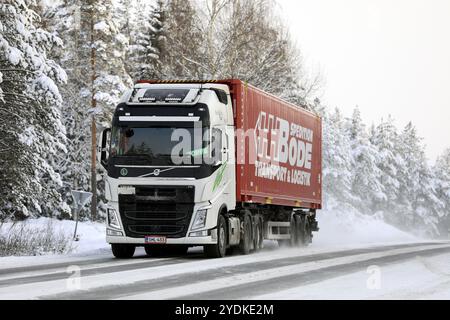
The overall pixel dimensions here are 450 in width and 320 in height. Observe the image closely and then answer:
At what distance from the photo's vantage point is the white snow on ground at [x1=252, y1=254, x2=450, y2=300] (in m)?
11.5

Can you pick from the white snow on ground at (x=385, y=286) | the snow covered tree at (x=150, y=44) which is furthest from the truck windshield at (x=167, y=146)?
the snow covered tree at (x=150, y=44)

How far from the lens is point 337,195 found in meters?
85.4

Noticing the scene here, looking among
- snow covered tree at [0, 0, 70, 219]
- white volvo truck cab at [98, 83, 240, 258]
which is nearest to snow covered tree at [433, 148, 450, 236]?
snow covered tree at [0, 0, 70, 219]

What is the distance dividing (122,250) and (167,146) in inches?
106

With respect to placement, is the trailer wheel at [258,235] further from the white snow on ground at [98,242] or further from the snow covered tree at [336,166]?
the snow covered tree at [336,166]

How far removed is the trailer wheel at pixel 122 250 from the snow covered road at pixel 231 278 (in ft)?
0.81

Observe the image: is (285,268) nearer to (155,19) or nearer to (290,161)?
(290,161)

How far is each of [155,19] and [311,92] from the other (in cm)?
1291

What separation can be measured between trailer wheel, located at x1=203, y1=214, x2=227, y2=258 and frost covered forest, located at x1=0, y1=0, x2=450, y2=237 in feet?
27.0

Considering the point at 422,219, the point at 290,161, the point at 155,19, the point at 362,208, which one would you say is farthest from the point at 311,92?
the point at 422,219

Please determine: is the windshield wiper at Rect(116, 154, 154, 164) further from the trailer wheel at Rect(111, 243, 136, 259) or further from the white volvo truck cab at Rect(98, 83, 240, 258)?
the trailer wheel at Rect(111, 243, 136, 259)

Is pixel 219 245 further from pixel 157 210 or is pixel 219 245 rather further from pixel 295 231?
pixel 295 231

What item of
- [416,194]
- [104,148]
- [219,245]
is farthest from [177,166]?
[416,194]

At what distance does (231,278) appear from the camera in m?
14.4
